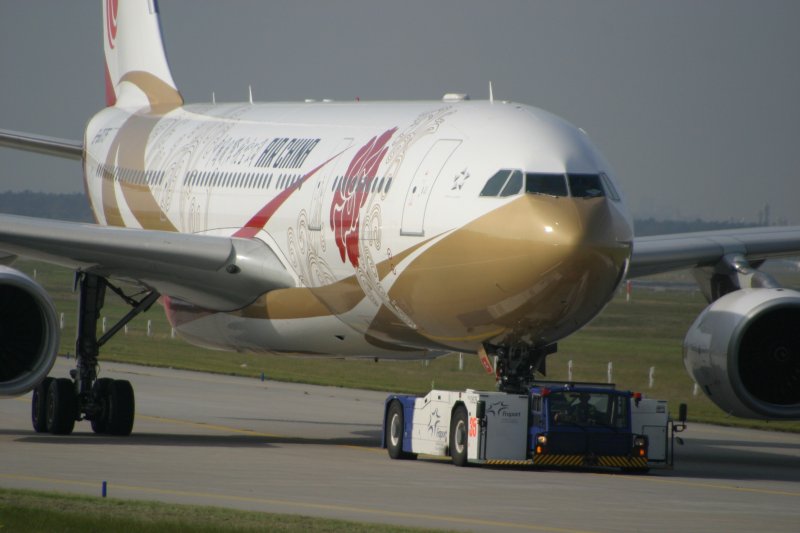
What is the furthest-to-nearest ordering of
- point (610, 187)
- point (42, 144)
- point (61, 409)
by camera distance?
point (42, 144)
point (61, 409)
point (610, 187)

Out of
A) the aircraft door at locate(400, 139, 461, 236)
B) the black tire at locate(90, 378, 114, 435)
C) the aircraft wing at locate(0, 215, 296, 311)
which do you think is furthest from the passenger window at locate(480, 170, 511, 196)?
the black tire at locate(90, 378, 114, 435)

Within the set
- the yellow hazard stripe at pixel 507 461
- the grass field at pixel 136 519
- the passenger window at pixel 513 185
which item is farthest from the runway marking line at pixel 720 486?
the grass field at pixel 136 519

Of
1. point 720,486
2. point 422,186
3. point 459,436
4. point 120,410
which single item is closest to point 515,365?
point 459,436

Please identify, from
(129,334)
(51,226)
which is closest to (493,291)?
(51,226)

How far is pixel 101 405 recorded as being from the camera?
26.6 m

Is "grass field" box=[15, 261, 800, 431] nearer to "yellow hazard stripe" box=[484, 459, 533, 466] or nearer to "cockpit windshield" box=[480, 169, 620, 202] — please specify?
"yellow hazard stripe" box=[484, 459, 533, 466]

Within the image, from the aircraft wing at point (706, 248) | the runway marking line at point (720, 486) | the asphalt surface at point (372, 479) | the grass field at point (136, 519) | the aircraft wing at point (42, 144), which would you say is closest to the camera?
the grass field at point (136, 519)

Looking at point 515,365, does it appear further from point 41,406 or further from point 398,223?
point 41,406

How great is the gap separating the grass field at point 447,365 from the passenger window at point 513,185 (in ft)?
42.5

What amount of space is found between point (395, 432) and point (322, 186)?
13.3 ft

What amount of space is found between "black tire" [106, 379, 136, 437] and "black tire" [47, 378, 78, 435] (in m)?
0.58

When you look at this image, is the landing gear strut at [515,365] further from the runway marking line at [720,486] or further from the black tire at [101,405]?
the black tire at [101,405]

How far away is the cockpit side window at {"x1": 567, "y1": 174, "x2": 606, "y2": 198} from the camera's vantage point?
21.0 meters

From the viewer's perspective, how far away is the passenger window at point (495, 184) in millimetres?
21203
